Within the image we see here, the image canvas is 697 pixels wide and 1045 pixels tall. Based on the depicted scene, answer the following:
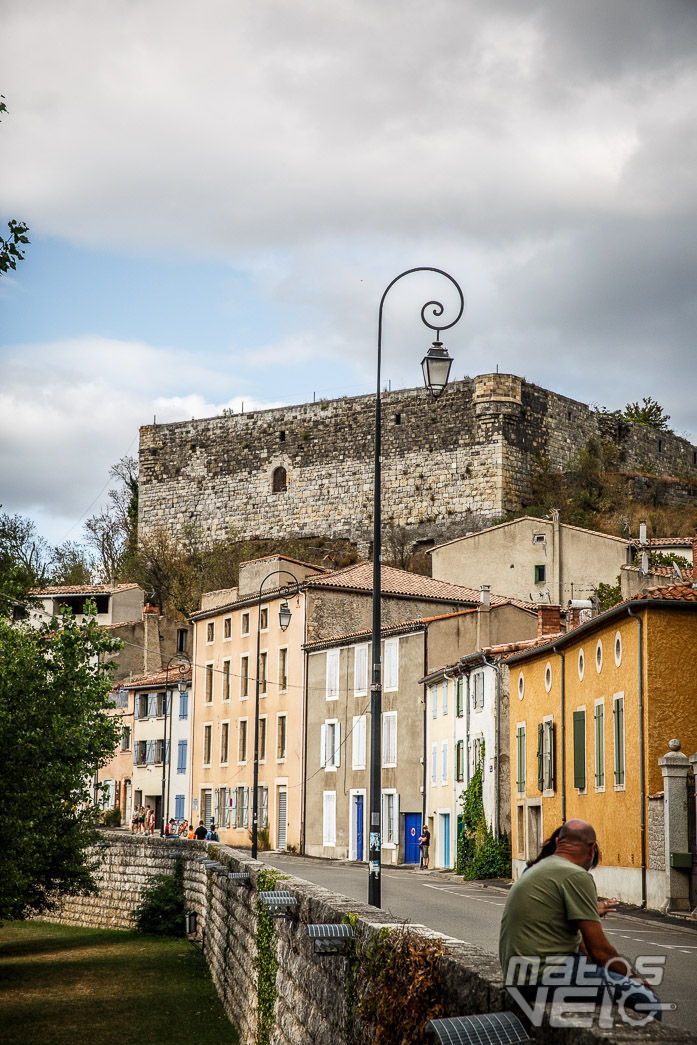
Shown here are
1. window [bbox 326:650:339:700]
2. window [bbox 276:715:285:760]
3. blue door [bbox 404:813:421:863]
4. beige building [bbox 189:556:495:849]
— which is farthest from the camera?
window [bbox 276:715:285:760]

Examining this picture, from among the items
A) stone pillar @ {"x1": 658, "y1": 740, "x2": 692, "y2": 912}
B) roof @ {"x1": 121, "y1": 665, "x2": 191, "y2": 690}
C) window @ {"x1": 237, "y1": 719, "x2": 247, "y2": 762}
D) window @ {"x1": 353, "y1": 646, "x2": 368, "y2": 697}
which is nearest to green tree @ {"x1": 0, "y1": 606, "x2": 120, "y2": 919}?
stone pillar @ {"x1": 658, "y1": 740, "x2": 692, "y2": 912}

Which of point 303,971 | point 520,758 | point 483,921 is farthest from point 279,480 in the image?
point 303,971

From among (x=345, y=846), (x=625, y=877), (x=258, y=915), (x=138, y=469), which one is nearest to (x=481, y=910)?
(x=625, y=877)

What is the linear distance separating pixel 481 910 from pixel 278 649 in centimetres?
3064

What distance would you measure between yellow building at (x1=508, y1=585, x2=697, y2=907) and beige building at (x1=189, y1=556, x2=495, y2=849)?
18838 millimetres

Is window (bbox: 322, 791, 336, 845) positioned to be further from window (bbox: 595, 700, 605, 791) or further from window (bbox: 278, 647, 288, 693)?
window (bbox: 595, 700, 605, 791)

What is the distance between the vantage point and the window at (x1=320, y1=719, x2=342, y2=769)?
47281 mm

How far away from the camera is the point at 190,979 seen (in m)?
24.7

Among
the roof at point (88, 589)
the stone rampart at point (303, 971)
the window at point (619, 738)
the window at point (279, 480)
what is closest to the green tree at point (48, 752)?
the stone rampart at point (303, 971)

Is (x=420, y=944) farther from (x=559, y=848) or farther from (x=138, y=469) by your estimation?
(x=138, y=469)

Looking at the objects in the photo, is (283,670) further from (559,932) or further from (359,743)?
(559,932)

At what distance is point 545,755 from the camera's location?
3034 cm

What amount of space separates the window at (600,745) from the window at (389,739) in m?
17.7

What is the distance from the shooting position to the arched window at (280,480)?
232 feet
